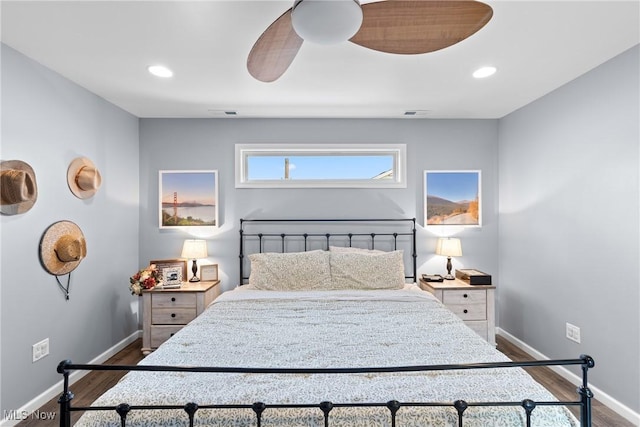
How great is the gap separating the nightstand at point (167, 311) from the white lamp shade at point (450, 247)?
2518 mm

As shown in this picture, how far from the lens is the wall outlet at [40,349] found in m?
2.33

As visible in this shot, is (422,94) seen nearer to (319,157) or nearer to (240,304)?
(319,157)

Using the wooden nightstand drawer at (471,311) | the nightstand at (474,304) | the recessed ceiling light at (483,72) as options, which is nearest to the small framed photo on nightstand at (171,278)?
the nightstand at (474,304)

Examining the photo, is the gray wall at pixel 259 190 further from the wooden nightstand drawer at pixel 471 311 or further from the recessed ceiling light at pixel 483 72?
the recessed ceiling light at pixel 483 72

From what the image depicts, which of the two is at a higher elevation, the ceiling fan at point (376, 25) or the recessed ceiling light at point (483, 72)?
the recessed ceiling light at point (483, 72)

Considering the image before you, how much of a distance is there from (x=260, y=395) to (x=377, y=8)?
5.65 feet

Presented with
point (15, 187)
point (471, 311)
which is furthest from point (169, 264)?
point (471, 311)

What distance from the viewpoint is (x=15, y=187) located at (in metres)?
2.07

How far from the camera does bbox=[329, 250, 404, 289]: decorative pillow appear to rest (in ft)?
10.1

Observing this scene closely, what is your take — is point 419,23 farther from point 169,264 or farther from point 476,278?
point 169,264

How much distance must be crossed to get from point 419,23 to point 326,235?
8.20 ft

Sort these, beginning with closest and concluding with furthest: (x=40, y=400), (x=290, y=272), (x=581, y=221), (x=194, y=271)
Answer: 1. (x=40, y=400)
2. (x=581, y=221)
3. (x=290, y=272)
4. (x=194, y=271)

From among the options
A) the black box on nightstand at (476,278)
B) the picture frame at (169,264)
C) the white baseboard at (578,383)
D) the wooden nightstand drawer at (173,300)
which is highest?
the picture frame at (169,264)

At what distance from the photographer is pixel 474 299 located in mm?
3188
